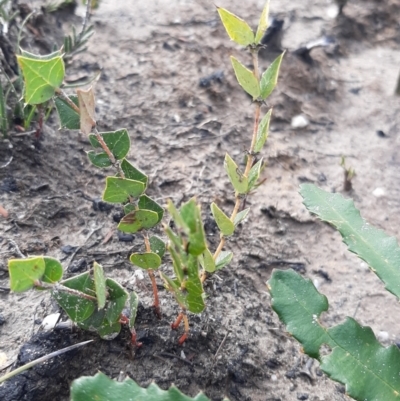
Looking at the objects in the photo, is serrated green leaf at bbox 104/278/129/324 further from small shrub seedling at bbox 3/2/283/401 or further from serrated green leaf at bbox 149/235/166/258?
serrated green leaf at bbox 149/235/166/258

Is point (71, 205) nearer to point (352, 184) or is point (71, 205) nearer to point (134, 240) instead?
point (134, 240)

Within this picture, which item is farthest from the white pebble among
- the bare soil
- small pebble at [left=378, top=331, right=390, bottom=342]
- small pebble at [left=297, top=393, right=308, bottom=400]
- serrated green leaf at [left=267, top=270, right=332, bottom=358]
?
small pebble at [left=378, top=331, right=390, bottom=342]

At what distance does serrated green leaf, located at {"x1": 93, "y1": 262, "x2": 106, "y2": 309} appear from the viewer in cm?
83

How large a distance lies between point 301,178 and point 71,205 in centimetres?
84

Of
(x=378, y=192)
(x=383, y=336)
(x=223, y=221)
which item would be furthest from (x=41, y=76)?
(x=378, y=192)

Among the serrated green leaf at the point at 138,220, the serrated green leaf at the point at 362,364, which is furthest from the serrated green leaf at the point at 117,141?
the serrated green leaf at the point at 362,364

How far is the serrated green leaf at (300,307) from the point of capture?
962mm

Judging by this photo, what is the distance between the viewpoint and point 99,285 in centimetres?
84

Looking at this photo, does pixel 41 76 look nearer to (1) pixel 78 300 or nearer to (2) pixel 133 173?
(2) pixel 133 173

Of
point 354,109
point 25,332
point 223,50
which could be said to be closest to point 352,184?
point 354,109

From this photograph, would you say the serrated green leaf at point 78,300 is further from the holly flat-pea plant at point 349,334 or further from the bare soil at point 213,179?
the holly flat-pea plant at point 349,334

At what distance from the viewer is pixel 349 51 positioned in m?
2.56

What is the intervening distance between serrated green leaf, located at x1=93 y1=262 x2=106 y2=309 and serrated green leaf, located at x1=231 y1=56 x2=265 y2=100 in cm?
44

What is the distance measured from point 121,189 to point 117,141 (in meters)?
0.10
